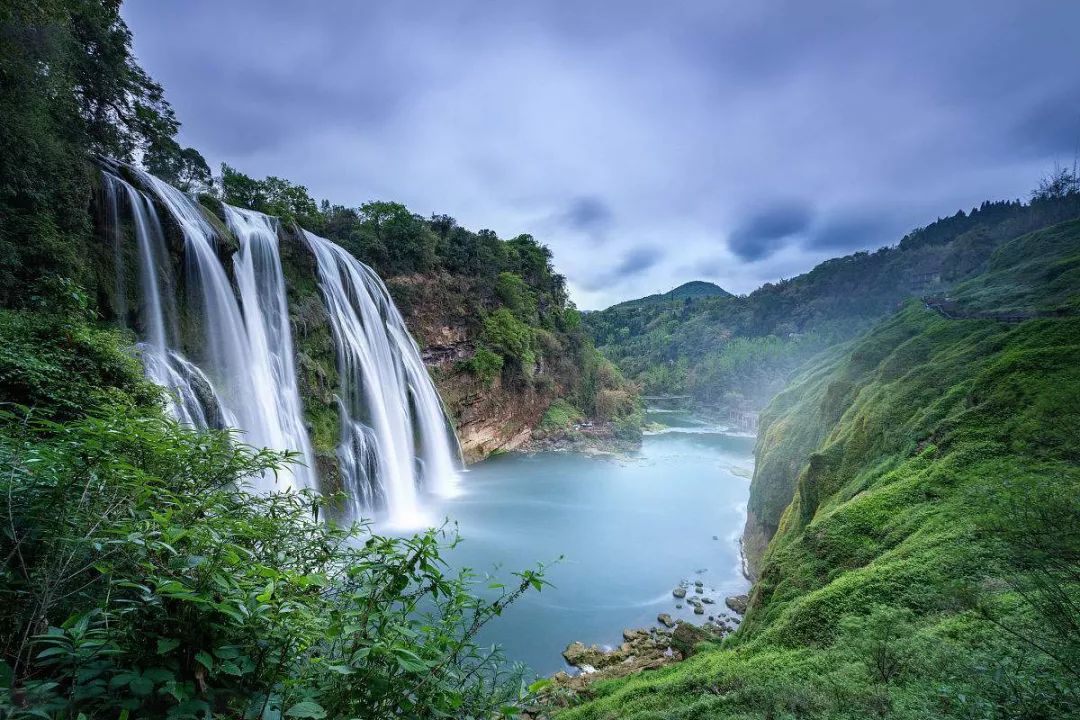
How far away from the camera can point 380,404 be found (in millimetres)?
18875

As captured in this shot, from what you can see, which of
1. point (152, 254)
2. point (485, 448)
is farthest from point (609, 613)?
point (485, 448)

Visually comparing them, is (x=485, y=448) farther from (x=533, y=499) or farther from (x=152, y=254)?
(x=152, y=254)

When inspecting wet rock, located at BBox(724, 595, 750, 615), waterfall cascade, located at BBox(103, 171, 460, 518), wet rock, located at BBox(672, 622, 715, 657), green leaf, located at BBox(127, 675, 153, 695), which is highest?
waterfall cascade, located at BBox(103, 171, 460, 518)

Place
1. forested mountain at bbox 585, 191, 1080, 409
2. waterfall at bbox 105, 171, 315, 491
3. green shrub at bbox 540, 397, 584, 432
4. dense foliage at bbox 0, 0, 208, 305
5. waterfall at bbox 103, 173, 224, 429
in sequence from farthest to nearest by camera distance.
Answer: forested mountain at bbox 585, 191, 1080, 409, green shrub at bbox 540, 397, 584, 432, waterfall at bbox 105, 171, 315, 491, waterfall at bbox 103, 173, 224, 429, dense foliage at bbox 0, 0, 208, 305

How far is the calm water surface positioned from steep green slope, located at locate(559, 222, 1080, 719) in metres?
3.33

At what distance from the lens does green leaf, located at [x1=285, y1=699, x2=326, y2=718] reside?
1.53 meters

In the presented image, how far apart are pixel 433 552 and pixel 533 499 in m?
18.8

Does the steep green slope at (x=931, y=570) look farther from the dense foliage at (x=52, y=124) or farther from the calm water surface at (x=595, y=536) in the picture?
the dense foliage at (x=52, y=124)

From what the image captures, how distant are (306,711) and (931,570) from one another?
18.8 feet

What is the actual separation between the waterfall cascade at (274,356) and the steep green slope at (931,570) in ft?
18.6

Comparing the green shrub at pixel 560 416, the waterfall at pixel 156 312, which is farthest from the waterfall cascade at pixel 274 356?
the green shrub at pixel 560 416

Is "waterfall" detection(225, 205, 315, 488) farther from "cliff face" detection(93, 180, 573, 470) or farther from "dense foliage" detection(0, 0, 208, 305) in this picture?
"dense foliage" detection(0, 0, 208, 305)

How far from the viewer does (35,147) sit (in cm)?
827

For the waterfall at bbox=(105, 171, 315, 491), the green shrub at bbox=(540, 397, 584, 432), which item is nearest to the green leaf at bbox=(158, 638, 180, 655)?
the waterfall at bbox=(105, 171, 315, 491)
